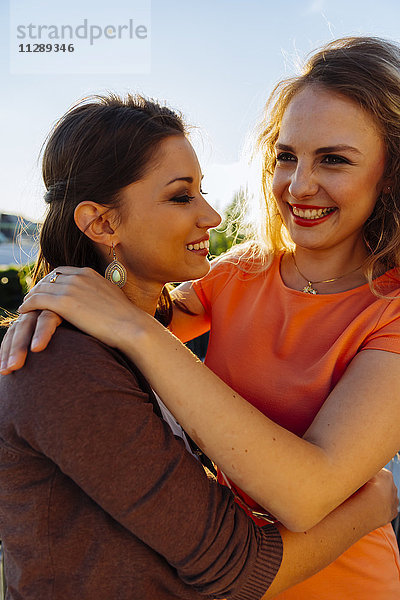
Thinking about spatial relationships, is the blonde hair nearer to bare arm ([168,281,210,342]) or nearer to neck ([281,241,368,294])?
neck ([281,241,368,294])

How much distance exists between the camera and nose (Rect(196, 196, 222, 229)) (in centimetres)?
178

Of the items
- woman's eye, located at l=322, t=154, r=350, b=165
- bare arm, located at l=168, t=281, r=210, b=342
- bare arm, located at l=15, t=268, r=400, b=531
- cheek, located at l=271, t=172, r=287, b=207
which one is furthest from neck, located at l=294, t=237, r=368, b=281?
bare arm, located at l=15, t=268, r=400, b=531

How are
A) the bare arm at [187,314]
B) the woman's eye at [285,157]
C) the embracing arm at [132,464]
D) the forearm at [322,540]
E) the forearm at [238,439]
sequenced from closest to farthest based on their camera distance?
the embracing arm at [132,464]
the forearm at [238,439]
the forearm at [322,540]
the woman's eye at [285,157]
the bare arm at [187,314]

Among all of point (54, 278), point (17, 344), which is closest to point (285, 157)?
point (54, 278)

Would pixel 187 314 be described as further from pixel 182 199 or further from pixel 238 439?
pixel 238 439

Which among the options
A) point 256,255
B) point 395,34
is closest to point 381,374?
point 256,255

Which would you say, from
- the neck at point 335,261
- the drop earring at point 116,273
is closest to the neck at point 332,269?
the neck at point 335,261

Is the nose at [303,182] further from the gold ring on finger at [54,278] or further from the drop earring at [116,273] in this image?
the gold ring on finger at [54,278]

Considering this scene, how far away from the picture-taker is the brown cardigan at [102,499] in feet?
3.87

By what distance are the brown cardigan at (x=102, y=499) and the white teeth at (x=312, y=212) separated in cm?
82

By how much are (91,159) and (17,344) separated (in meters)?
0.68

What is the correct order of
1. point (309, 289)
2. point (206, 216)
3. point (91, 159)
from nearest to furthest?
point (91, 159)
point (206, 216)
point (309, 289)

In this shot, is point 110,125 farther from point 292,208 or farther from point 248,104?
point 248,104

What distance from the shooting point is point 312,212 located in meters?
1.81
